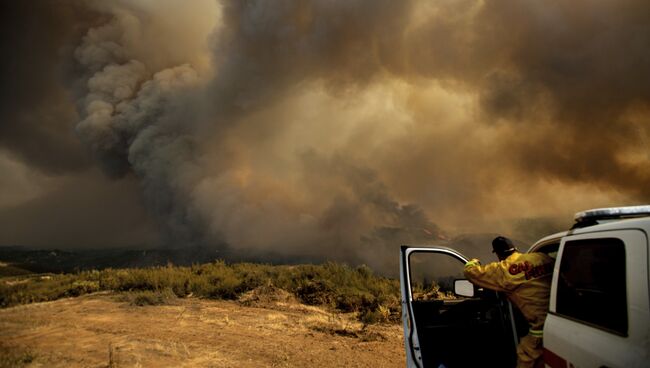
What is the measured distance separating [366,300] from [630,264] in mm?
9681

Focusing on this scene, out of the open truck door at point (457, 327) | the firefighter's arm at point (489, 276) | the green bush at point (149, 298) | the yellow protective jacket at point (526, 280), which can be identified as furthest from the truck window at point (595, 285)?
the green bush at point (149, 298)

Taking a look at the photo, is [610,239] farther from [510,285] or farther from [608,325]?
[510,285]

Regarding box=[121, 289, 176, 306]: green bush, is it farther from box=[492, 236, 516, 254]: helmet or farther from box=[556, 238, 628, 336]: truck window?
box=[556, 238, 628, 336]: truck window

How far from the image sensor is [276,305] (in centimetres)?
1124

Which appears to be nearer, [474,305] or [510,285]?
[510,285]

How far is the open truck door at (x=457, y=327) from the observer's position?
139 inches

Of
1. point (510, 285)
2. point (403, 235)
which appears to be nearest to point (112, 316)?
point (510, 285)

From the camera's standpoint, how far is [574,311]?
2434mm

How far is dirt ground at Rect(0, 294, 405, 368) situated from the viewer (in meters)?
5.23

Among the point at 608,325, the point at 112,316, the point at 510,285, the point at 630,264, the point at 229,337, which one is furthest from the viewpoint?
the point at 112,316

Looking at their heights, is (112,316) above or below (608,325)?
below

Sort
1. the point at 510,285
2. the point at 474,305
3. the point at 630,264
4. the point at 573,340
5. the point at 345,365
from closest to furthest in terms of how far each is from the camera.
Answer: the point at 630,264, the point at 573,340, the point at 510,285, the point at 474,305, the point at 345,365

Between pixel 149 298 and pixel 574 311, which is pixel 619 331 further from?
pixel 149 298

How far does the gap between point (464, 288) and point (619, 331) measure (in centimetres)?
175
